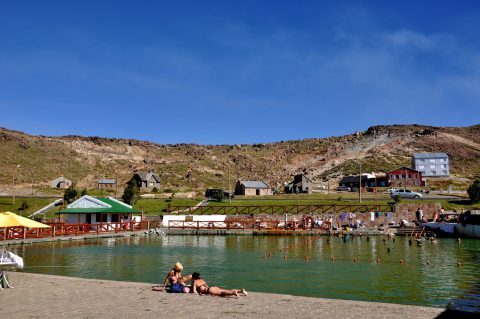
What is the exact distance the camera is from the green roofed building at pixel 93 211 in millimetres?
58844

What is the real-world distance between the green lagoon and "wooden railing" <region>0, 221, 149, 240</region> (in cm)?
284

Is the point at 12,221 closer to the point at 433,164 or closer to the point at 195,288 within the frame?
the point at 195,288

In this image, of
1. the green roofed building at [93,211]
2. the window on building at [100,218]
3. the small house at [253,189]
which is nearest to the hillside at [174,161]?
the small house at [253,189]

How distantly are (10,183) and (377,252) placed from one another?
113 meters

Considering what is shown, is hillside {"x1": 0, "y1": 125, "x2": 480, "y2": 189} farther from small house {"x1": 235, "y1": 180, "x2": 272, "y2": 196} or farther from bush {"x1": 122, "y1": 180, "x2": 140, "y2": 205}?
bush {"x1": 122, "y1": 180, "x2": 140, "y2": 205}

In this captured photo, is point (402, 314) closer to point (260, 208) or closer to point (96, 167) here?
point (260, 208)

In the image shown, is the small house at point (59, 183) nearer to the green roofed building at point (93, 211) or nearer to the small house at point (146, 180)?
the small house at point (146, 180)

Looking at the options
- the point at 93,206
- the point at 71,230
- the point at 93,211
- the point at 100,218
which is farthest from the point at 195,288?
the point at 93,206

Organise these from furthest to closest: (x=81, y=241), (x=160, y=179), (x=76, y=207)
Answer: (x=160, y=179) < (x=76, y=207) < (x=81, y=241)

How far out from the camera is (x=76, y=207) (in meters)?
59.6

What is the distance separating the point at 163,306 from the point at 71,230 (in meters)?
40.7

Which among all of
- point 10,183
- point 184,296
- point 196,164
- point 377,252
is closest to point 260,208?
point 377,252

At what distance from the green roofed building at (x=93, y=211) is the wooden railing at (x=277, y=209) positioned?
12.9m

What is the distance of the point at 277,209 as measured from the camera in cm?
7388
